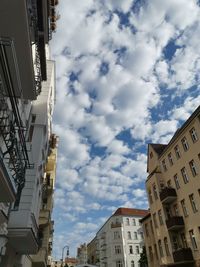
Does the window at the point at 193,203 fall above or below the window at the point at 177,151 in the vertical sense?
below

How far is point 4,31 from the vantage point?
22.9ft

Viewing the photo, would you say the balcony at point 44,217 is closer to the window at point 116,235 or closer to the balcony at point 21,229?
the balcony at point 21,229

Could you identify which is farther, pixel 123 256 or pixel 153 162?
pixel 123 256

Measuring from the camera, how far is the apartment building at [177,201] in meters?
24.2

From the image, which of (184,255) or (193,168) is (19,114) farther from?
(184,255)

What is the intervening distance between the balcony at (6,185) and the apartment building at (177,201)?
2029 centimetres

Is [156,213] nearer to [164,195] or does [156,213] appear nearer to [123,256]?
[164,195]

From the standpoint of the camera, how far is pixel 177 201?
90.7ft

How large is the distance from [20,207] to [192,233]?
18.5 metres

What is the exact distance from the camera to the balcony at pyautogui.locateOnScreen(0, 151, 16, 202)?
6203 mm

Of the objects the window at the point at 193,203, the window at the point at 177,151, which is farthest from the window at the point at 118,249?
the window at the point at 193,203

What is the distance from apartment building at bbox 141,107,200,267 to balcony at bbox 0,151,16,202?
Result: 20289 mm

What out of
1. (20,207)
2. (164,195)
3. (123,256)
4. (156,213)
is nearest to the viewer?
(20,207)

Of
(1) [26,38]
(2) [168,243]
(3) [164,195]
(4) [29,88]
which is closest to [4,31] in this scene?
(1) [26,38]
